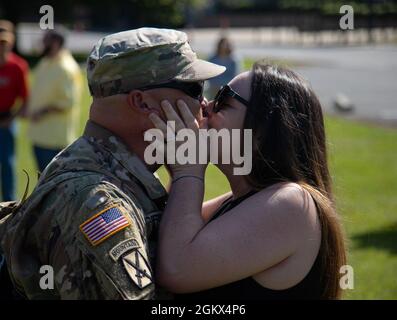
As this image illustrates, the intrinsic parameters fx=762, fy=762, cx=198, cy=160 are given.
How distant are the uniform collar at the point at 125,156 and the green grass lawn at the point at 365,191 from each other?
74 cm

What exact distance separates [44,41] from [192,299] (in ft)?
22.2

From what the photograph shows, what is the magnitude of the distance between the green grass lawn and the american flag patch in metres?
0.97

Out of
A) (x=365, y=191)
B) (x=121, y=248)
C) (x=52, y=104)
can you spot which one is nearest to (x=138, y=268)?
(x=121, y=248)

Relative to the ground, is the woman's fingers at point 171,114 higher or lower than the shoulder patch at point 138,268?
higher

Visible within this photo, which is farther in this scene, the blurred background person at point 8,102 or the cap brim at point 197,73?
the blurred background person at point 8,102

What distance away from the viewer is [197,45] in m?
38.3

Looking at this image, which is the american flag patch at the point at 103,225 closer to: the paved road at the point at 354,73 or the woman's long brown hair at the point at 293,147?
the woman's long brown hair at the point at 293,147

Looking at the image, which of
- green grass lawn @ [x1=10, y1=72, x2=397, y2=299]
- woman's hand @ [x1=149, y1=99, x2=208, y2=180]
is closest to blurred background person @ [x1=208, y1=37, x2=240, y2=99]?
green grass lawn @ [x1=10, y1=72, x2=397, y2=299]

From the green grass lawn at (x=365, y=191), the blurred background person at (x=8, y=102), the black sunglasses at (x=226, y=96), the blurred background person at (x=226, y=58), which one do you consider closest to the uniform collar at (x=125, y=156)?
the black sunglasses at (x=226, y=96)

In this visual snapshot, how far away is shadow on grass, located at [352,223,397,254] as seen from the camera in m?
7.38

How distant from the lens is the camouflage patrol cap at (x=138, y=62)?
2.55m

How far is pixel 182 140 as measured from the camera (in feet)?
8.63
